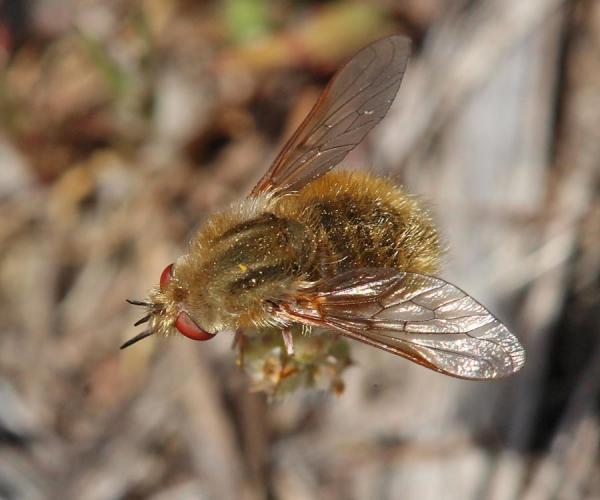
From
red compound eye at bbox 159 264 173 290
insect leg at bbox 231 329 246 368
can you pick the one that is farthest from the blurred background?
red compound eye at bbox 159 264 173 290

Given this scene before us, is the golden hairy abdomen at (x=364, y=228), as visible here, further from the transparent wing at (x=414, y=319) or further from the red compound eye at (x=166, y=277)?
the red compound eye at (x=166, y=277)

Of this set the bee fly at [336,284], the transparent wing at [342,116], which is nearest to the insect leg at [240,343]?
the bee fly at [336,284]

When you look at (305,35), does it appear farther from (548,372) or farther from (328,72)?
(548,372)

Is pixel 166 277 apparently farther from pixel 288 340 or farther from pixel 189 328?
pixel 288 340

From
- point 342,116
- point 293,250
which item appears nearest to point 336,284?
point 293,250

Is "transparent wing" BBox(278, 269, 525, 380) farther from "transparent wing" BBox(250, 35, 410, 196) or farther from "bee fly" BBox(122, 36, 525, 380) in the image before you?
"transparent wing" BBox(250, 35, 410, 196)
